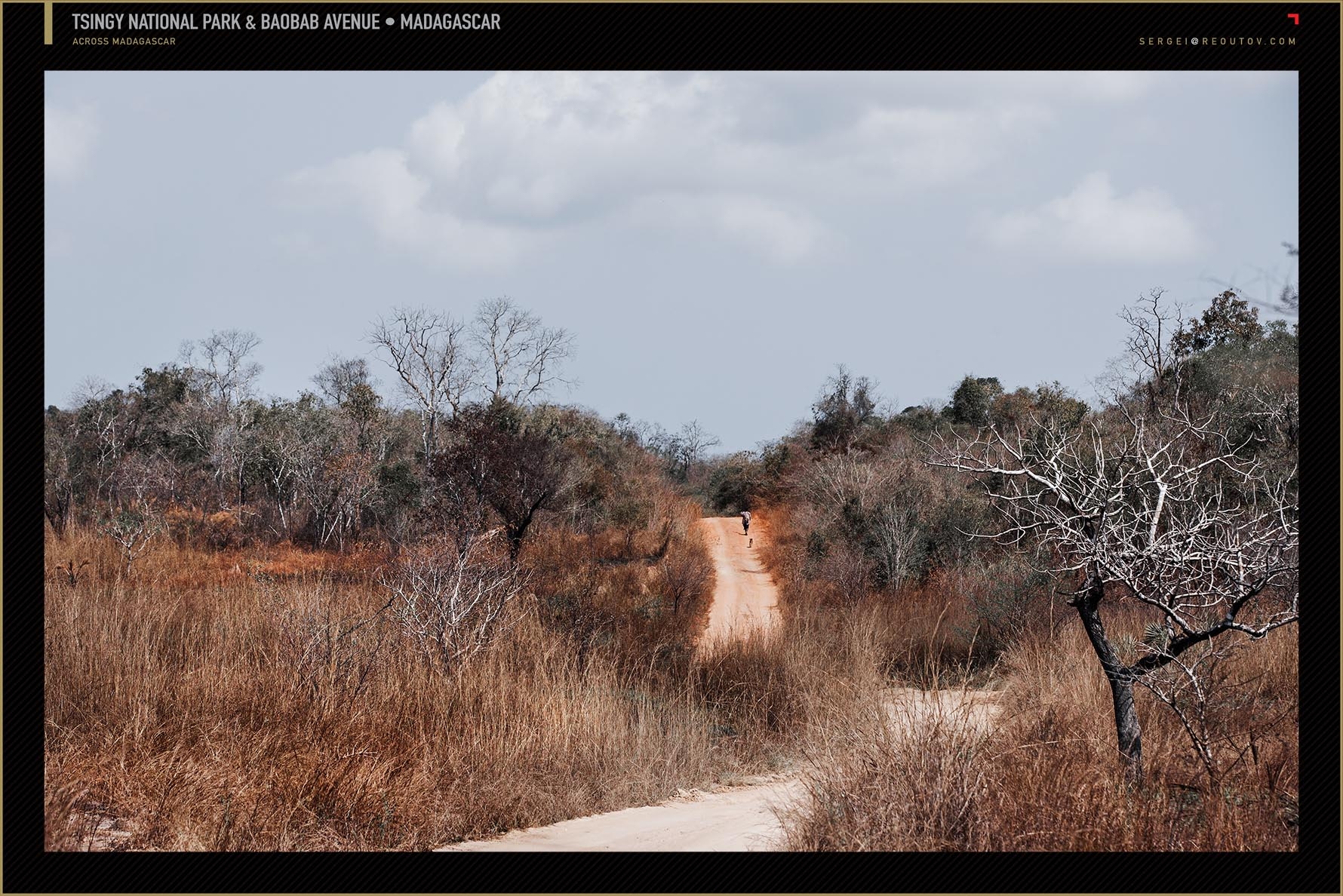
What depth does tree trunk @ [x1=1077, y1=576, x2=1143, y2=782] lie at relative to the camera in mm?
5328

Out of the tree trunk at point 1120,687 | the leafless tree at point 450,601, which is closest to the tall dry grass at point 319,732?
the leafless tree at point 450,601

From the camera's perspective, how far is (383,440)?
37969mm

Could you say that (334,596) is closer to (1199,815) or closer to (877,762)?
(877,762)

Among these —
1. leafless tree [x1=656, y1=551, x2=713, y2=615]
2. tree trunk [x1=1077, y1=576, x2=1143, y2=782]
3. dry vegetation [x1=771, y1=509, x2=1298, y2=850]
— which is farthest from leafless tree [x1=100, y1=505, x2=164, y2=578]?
tree trunk [x1=1077, y1=576, x2=1143, y2=782]

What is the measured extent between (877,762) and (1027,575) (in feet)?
34.5

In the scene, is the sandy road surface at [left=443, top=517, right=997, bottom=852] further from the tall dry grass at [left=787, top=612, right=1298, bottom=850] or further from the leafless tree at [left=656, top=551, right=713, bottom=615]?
the leafless tree at [left=656, top=551, right=713, bottom=615]

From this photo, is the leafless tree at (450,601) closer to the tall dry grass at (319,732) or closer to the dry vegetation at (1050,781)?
the tall dry grass at (319,732)

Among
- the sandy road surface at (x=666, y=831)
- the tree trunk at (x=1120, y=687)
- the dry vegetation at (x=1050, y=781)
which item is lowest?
the sandy road surface at (x=666, y=831)

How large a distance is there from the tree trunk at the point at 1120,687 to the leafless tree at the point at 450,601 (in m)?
4.97

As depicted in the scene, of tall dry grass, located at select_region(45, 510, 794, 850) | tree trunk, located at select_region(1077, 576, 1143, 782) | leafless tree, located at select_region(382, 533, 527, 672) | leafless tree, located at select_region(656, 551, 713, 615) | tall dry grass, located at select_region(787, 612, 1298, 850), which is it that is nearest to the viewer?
tall dry grass, located at select_region(787, 612, 1298, 850)

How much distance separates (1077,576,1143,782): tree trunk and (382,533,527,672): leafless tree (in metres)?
4.97

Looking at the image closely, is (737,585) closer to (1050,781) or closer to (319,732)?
(319,732)

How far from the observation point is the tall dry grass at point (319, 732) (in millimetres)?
5594

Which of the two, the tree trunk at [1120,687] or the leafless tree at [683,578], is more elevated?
the tree trunk at [1120,687]
